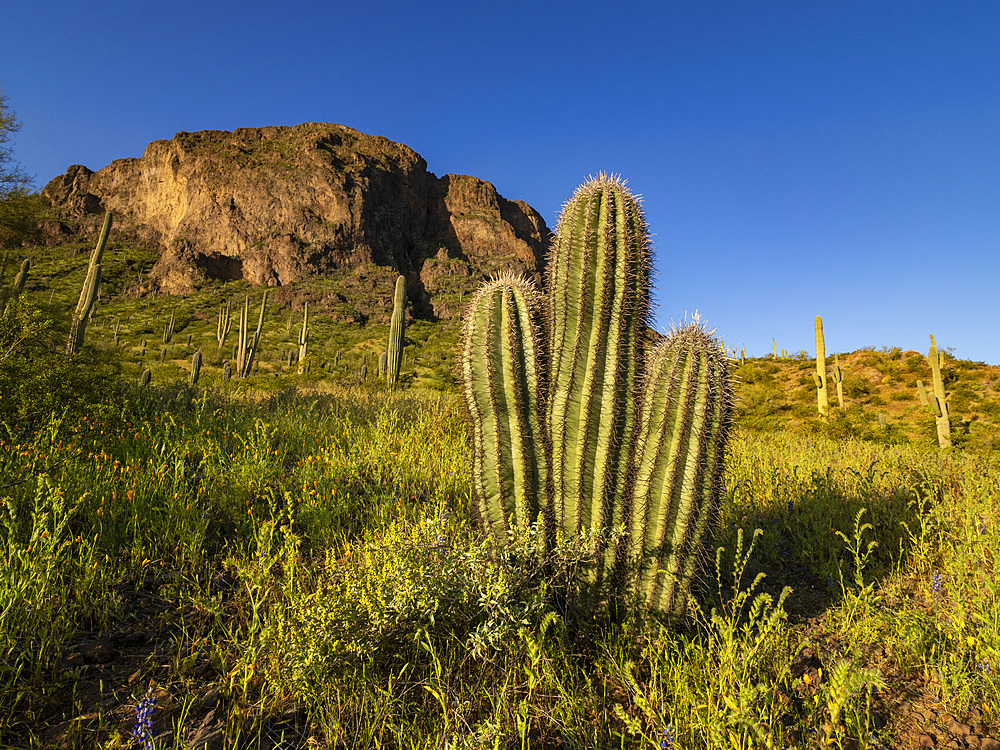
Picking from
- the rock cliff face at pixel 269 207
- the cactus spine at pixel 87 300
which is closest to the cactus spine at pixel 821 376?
the cactus spine at pixel 87 300

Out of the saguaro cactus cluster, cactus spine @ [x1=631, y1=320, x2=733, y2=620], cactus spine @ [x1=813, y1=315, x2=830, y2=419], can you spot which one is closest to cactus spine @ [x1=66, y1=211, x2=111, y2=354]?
the saguaro cactus cluster

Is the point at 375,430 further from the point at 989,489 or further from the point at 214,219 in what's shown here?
the point at 214,219

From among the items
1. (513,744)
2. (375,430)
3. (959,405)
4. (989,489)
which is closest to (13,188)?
(375,430)

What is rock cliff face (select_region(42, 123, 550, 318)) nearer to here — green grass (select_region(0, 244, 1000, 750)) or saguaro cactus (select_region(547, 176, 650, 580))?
green grass (select_region(0, 244, 1000, 750))

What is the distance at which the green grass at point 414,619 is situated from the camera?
1.99 meters

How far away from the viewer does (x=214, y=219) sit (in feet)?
270

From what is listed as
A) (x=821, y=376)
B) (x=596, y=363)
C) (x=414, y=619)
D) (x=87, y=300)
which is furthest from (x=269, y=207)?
(x=414, y=619)

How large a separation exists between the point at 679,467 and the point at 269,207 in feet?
320

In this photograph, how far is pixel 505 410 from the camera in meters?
2.91

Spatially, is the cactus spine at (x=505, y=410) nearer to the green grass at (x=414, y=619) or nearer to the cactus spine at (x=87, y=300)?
the green grass at (x=414, y=619)

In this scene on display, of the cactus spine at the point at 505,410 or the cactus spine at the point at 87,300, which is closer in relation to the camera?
the cactus spine at the point at 505,410

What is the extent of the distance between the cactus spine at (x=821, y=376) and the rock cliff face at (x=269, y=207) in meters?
59.9

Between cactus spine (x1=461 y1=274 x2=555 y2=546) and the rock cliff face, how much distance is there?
7223cm

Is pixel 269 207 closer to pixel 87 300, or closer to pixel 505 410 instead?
pixel 87 300
